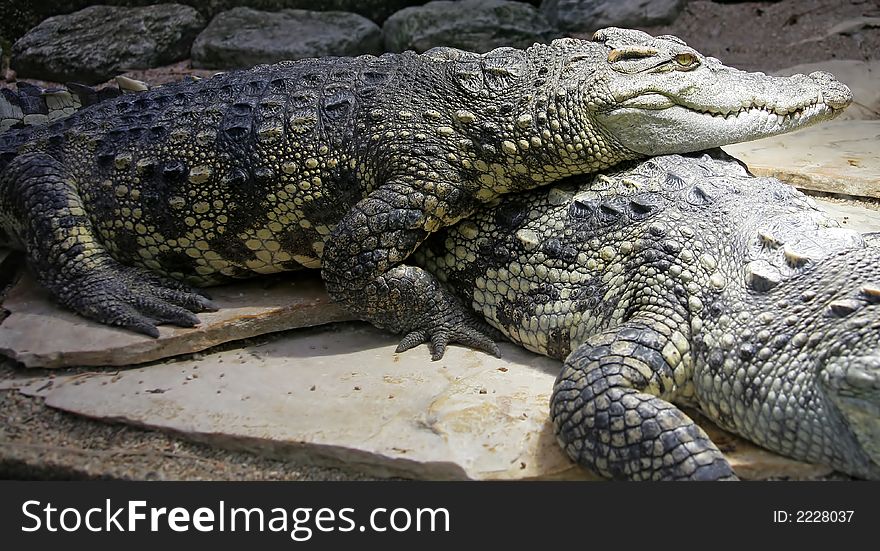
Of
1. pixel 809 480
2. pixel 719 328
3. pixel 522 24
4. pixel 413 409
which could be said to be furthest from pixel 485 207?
pixel 522 24

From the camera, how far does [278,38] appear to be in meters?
8.39

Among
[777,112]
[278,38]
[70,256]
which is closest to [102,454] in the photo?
[70,256]

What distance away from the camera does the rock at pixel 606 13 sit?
9023 millimetres

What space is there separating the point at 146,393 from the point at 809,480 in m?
2.83

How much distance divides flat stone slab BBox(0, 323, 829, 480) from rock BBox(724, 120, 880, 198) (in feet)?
8.43

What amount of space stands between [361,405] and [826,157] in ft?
12.8

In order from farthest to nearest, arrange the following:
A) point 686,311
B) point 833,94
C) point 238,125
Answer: point 238,125, point 833,94, point 686,311

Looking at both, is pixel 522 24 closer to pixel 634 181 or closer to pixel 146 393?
pixel 634 181

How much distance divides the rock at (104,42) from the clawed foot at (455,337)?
221 inches

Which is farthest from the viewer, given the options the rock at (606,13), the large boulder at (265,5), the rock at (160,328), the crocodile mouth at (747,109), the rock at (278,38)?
the rock at (606,13)

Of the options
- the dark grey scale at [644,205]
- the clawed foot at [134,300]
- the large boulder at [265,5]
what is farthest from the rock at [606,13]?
the clawed foot at [134,300]

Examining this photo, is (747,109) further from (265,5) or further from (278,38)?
(265,5)

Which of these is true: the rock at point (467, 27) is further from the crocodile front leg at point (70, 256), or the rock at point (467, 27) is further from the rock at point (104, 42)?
the crocodile front leg at point (70, 256)

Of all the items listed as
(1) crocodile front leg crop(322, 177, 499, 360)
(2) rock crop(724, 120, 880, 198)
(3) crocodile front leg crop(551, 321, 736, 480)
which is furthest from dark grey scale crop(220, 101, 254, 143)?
(2) rock crop(724, 120, 880, 198)
